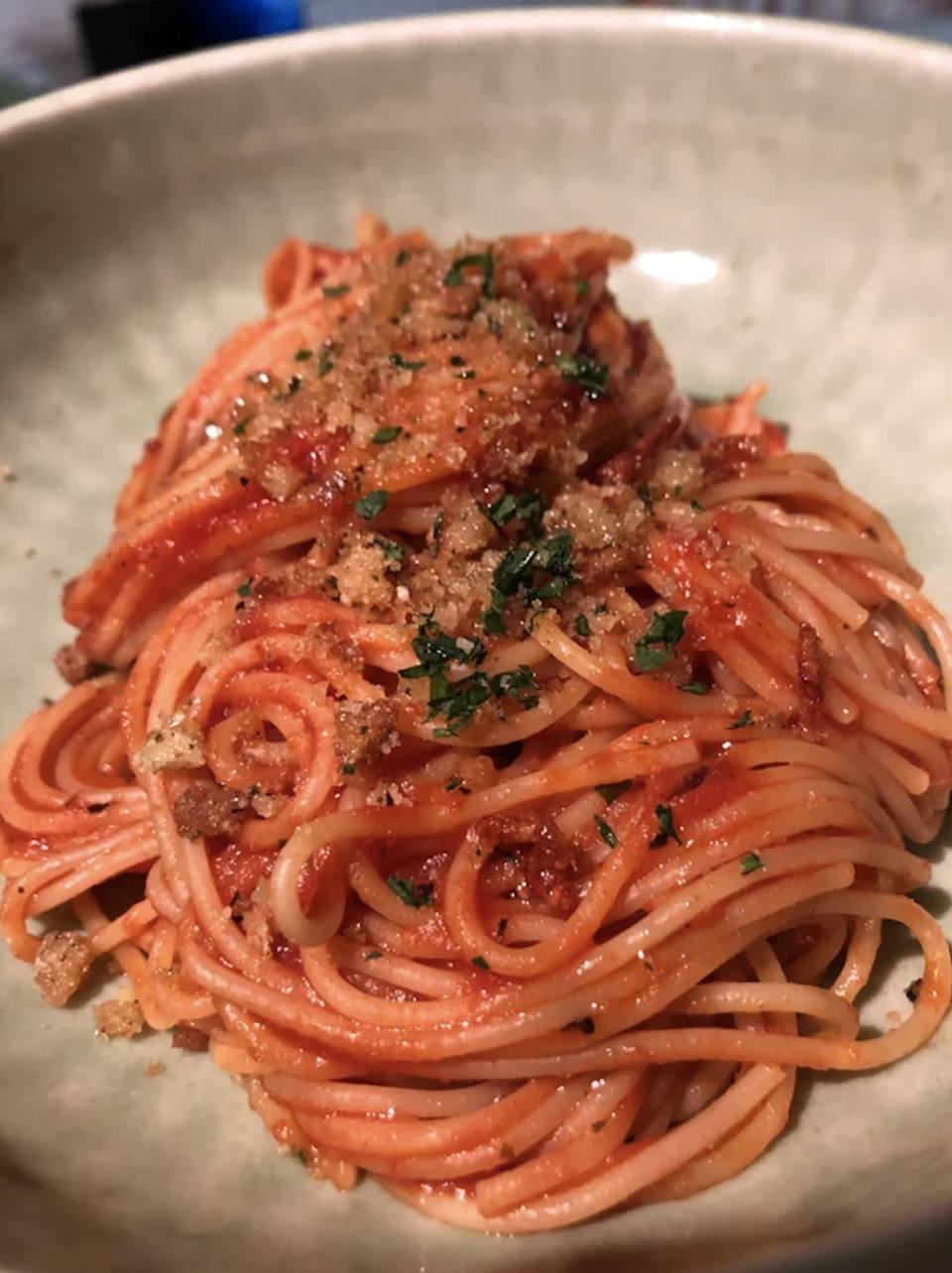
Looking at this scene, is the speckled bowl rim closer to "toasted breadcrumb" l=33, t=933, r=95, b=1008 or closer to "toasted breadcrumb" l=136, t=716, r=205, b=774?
"toasted breadcrumb" l=136, t=716, r=205, b=774

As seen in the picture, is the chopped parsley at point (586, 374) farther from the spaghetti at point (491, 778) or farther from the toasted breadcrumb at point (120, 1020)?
the toasted breadcrumb at point (120, 1020)

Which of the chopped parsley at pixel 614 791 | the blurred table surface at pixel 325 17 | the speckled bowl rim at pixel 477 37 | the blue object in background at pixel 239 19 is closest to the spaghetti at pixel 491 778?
the chopped parsley at pixel 614 791

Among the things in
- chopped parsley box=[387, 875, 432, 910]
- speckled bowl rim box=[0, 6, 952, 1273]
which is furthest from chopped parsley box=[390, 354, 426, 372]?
speckled bowl rim box=[0, 6, 952, 1273]

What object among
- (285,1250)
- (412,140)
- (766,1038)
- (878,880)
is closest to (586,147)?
(412,140)

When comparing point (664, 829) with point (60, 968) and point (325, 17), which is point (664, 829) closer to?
point (60, 968)

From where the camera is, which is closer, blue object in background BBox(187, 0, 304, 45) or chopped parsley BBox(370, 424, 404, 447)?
chopped parsley BBox(370, 424, 404, 447)

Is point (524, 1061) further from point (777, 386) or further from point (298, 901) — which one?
point (777, 386)
